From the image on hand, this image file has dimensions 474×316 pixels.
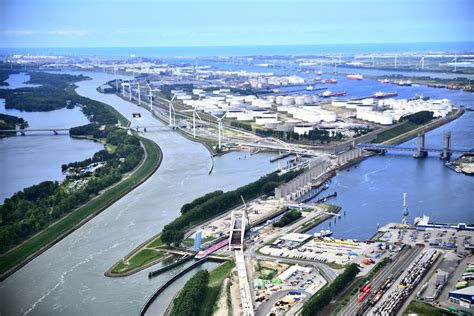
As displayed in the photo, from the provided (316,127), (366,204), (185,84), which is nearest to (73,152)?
(316,127)

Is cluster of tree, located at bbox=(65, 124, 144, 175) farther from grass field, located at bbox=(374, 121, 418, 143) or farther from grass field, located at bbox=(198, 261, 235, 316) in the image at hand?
grass field, located at bbox=(374, 121, 418, 143)

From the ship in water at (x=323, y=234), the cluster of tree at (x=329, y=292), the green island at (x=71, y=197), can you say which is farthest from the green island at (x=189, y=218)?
the cluster of tree at (x=329, y=292)

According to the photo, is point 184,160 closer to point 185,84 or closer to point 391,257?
point 391,257

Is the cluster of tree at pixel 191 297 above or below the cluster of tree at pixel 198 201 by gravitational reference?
below

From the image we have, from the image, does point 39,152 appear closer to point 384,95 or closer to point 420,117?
point 420,117

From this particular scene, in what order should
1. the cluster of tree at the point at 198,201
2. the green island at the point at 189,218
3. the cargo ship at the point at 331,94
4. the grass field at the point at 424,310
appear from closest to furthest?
the grass field at the point at 424,310 → the green island at the point at 189,218 → the cluster of tree at the point at 198,201 → the cargo ship at the point at 331,94

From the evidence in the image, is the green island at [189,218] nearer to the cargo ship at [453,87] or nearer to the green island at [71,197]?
the green island at [71,197]

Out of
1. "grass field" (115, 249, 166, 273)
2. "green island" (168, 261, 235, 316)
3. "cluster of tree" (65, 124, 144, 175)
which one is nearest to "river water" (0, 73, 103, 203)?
"cluster of tree" (65, 124, 144, 175)
